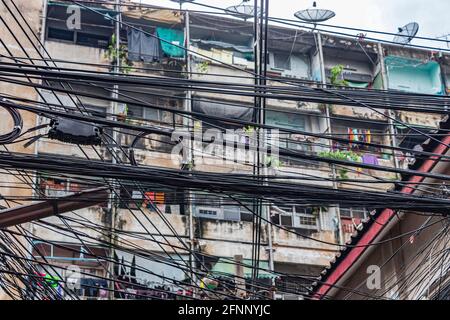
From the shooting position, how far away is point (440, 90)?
2558 centimetres

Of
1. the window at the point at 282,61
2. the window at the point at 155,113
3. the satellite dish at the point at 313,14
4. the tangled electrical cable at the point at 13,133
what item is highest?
the window at the point at 282,61

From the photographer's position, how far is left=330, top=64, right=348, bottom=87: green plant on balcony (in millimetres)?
24000

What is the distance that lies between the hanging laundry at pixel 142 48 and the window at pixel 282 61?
4.05 meters

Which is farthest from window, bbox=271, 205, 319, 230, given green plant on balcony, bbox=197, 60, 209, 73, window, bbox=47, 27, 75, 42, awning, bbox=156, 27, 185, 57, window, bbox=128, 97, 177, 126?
window, bbox=47, 27, 75, 42

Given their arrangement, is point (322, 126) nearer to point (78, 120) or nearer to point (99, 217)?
point (99, 217)

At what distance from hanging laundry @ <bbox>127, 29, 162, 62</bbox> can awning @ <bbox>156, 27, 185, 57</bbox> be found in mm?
240

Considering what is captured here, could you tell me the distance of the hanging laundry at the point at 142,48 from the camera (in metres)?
22.8

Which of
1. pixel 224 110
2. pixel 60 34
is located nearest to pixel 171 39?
pixel 224 110

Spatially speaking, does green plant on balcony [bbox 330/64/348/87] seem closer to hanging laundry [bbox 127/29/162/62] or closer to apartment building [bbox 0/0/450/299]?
apartment building [bbox 0/0/450/299]

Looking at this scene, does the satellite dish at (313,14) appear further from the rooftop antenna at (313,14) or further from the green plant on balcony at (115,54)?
the green plant on balcony at (115,54)

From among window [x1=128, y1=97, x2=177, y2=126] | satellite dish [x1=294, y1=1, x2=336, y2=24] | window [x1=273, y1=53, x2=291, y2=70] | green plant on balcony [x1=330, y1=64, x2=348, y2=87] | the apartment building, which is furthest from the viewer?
window [x1=273, y1=53, x2=291, y2=70]

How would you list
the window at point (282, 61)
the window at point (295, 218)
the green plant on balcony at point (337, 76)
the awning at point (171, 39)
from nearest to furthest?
the window at point (295, 218)
the awning at point (171, 39)
the green plant on balcony at point (337, 76)
the window at point (282, 61)

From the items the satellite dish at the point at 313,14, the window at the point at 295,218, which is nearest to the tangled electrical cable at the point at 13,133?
the satellite dish at the point at 313,14
